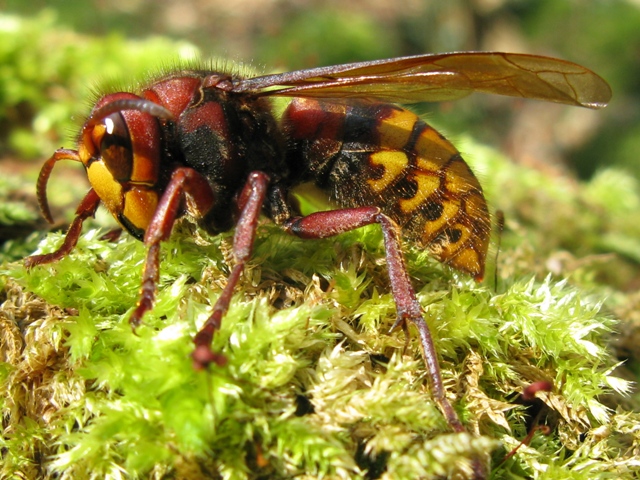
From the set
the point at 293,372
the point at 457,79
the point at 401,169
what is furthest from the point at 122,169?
the point at 457,79

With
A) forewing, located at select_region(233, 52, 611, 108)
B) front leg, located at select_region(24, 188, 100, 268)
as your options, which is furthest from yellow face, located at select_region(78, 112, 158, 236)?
forewing, located at select_region(233, 52, 611, 108)

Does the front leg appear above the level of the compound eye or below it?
below

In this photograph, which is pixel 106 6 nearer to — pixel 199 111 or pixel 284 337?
pixel 199 111

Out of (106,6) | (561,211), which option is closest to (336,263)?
(561,211)

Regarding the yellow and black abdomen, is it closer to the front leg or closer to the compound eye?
the compound eye

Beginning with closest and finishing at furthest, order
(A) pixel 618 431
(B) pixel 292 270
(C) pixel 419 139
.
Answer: (A) pixel 618 431 → (B) pixel 292 270 → (C) pixel 419 139

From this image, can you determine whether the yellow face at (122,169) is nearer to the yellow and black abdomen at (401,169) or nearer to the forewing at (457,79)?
the forewing at (457,79)

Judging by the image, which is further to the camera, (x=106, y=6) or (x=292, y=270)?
(x=106, y=6)
